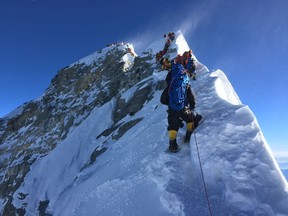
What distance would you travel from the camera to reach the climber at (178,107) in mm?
5934

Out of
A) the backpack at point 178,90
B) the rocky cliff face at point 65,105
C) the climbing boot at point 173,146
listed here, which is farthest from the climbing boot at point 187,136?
the rocky cliff face at point 65,105

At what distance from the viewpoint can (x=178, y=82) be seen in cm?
638

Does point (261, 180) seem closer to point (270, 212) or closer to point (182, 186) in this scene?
point (270, 212)

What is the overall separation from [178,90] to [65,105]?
33.2m

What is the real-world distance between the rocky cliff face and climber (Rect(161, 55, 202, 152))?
38.2ft

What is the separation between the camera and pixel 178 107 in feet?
20.0

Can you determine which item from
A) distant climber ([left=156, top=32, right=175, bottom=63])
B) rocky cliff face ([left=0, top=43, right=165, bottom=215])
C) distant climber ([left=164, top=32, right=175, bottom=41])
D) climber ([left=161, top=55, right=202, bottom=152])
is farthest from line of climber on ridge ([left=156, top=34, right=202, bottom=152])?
distant climber ([left=164, top=32, right=175, bottom=41])

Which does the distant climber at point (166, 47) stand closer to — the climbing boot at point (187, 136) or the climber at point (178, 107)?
the climber at point (178, 107)

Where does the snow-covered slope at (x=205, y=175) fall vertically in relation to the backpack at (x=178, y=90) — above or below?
below

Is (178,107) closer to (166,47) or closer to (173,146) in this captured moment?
(173,146)

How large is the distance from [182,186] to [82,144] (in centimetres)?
1737

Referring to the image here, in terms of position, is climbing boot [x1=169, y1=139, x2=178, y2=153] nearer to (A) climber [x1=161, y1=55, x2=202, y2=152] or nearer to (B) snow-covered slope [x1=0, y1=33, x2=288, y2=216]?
(A) climber [x1=161, y1=55, x2=202, y2=152]

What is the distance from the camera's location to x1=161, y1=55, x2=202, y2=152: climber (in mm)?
5934

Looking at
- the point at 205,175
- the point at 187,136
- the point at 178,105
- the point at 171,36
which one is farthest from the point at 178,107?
the point at 171,36
